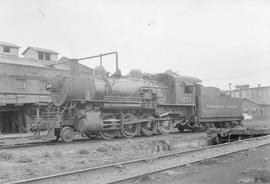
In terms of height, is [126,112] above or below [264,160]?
above

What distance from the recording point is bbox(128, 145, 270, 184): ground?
6.98 metres

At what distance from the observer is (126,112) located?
53.6 feet

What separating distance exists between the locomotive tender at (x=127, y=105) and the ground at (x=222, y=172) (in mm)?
6258

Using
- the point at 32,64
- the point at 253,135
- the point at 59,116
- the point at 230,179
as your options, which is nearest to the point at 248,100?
the point at 32,64

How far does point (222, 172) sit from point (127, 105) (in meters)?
8.52

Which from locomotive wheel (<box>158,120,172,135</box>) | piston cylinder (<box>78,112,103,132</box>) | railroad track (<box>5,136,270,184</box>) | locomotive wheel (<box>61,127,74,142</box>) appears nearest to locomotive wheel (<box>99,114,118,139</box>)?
piston cylinder (<box>78,112,103,132</box>)

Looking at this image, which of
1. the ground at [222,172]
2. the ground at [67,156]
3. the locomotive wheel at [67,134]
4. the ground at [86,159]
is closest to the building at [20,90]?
the locomotive wheel at [67,134]

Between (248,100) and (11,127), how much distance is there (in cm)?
4515

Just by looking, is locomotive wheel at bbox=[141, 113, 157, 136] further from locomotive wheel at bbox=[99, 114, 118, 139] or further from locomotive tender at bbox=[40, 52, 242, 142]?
locomotive wheel at bbox=[99, 114, 118, 139]

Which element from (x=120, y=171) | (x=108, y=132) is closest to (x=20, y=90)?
(x=108, y=132)

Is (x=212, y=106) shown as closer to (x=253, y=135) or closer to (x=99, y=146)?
(x=253, y=135)

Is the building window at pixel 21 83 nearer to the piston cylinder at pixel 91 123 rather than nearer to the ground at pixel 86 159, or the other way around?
the piston cylinder at pixel 91 123

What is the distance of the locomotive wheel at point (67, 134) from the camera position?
540 inches

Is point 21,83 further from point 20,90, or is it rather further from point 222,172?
point 222,172
